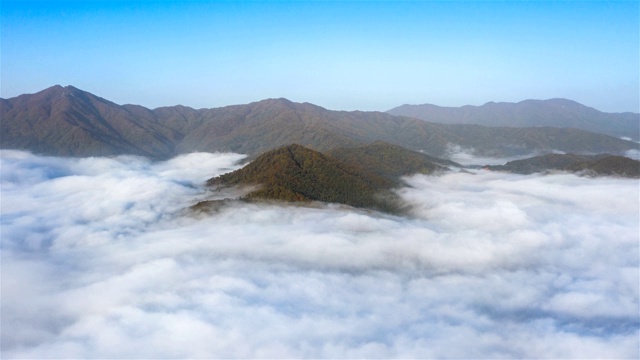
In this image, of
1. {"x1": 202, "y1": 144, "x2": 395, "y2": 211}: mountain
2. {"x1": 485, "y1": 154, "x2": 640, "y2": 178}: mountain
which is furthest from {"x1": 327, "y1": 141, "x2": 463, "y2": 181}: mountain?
{"x1": 485, "y1": 154, "x2": 640, "y2": 178}: mountain

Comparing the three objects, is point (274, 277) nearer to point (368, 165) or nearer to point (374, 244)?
point (374, 244)

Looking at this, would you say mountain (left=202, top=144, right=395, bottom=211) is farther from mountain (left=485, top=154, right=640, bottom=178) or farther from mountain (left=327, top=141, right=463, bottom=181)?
mountain (left=485, top=154, right=640, bottom=178)

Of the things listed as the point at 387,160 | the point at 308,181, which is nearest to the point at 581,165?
the point at 387,160

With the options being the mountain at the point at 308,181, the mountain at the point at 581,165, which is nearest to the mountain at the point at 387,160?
the mountain at the point at 308,181

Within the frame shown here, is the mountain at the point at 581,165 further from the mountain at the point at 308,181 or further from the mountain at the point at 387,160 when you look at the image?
the mountain at the point at 308,181

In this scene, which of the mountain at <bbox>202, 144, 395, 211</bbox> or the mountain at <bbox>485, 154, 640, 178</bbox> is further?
the mountain at <bbox>485, 154, 640, 178</bbox>

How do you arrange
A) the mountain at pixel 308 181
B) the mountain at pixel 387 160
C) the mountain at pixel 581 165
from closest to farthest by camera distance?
the mountain at pixel 308 181, the mountain at pixel 581 165, the mountain at pixel 387 160

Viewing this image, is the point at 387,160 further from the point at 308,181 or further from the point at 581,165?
the point at 581,165
